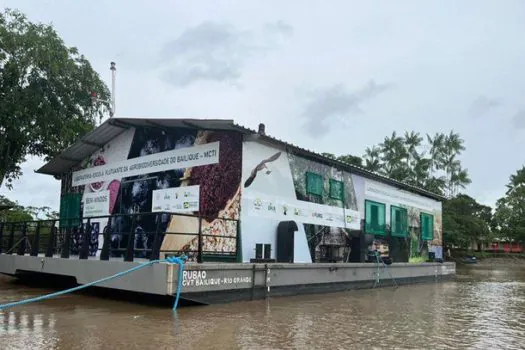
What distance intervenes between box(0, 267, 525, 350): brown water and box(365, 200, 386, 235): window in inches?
224

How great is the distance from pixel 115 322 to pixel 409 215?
14639mm

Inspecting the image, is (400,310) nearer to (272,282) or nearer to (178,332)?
(272,282)

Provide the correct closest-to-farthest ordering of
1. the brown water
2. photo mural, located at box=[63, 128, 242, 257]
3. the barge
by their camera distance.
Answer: the brown water
the barge
photo mural, located at box=[63, 128, 242, 257]

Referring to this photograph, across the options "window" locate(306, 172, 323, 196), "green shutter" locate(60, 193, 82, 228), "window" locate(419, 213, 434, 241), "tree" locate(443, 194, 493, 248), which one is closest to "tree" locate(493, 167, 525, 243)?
"tree" locate(443, 194, 493, 248)

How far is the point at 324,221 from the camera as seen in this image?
1487 centimetres

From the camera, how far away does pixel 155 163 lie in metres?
13.7

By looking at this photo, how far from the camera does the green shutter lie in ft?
53.1

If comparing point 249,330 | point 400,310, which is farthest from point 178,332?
point 400,310

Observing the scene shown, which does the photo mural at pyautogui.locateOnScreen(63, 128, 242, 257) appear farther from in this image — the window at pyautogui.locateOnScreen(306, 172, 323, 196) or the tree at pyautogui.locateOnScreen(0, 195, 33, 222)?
the tree at pyautogui.locateOnScreen(0, 195, 33, 222)

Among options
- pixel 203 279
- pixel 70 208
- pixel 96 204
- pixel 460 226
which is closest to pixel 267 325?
pixel 203 279

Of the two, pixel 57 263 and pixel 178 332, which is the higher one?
pixel 57 263

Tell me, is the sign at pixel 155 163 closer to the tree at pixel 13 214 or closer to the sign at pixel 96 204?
the sign at pixel 96 204

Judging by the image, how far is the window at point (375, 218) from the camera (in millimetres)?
17109

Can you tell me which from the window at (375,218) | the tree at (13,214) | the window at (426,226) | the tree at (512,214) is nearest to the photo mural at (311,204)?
the window at (375,218)
